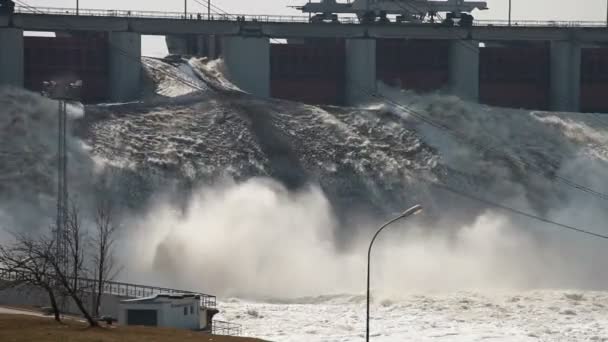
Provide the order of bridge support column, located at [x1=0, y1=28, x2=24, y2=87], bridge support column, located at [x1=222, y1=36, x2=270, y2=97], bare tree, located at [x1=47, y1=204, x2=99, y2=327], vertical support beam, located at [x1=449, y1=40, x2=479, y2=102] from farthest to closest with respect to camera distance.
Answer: vertical support beam, located at [x1=449, y1=40, x2=479, y2=102]
bridge support column, located at [x1=222, y1=36, x2=270, y2=97]
bridge support column, located at [x1=0, y1=28, x2=24, y2=87]
bare tree, located at [x1=47, y1=204, x2=99, y2=327]

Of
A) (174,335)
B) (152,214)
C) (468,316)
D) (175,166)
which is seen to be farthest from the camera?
(175,166)

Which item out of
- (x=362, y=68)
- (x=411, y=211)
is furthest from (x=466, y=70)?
(x=411, y=211)

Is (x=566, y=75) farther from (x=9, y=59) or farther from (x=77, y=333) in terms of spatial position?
(x=77, y=333)

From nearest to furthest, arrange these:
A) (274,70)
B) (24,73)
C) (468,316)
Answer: (468,316) < (24,73) < (274,70)

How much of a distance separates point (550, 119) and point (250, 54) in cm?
2825

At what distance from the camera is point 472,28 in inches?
5787

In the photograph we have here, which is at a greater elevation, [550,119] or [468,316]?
[550,119]

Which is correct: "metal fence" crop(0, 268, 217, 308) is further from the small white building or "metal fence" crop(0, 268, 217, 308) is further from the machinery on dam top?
the machinery on dam top

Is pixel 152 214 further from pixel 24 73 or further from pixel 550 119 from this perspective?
pixel 550 119

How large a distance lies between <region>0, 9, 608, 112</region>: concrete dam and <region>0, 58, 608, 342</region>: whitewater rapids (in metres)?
3.05

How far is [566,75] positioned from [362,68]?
20355 millimetres

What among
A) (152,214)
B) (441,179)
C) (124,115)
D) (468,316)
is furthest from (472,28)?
(468,316)

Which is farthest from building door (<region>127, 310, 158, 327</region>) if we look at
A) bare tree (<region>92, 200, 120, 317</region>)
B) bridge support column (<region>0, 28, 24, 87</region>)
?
bridge support column (<region>0, 28, 24, 87</region>)

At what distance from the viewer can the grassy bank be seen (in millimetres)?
70500
